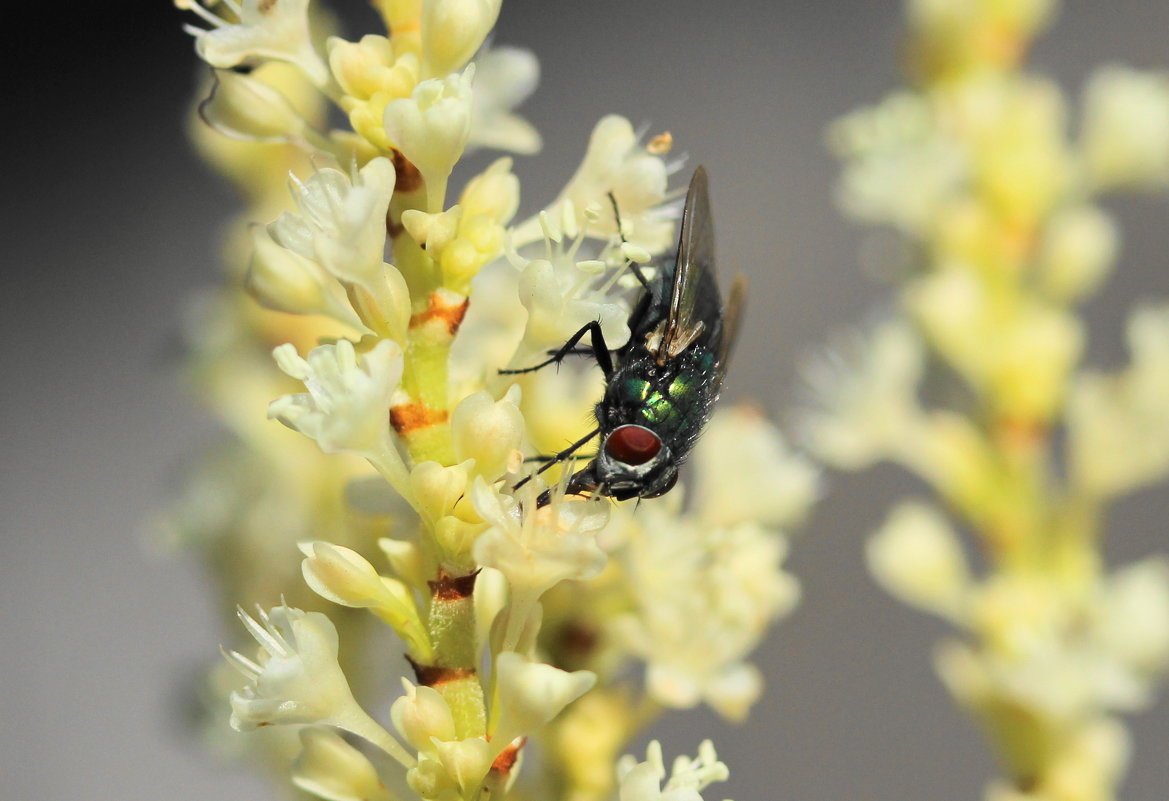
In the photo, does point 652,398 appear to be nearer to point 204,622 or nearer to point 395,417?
point 395,417

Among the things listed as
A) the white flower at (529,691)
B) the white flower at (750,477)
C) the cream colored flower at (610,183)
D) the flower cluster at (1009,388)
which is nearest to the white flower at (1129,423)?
the flower cluster at (1009,388)

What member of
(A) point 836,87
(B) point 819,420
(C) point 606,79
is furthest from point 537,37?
(B) point 819,420

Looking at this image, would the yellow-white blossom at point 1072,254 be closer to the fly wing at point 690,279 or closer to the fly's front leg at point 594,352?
the fly wing at point 690,279

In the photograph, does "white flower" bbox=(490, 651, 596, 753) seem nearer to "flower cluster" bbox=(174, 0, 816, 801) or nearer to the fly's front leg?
"flower cluster" bbox=(174, 0, 816, 801)

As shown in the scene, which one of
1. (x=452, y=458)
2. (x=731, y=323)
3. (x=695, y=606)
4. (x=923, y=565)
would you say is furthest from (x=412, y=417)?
(x=923, y=565)

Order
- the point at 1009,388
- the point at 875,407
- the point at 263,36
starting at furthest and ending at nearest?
1. the point at 875,407
2. the point at 1009,388
3. the point at 263,36

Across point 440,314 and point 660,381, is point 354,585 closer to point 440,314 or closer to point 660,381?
point 440,314

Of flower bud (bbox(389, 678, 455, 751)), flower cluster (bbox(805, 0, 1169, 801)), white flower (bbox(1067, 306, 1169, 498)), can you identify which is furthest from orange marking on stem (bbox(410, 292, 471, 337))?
white flower (bbox(1067, 306, 1169, 498))
